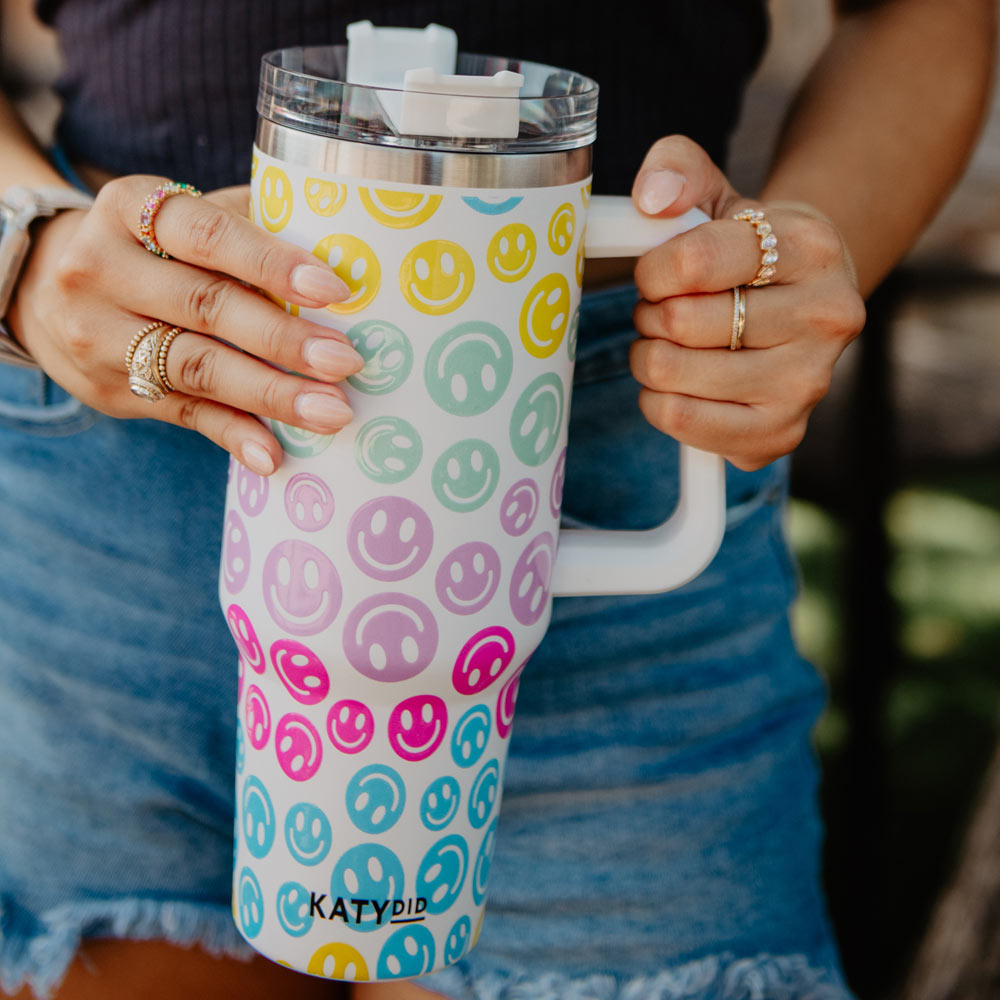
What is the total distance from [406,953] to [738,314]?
414mm

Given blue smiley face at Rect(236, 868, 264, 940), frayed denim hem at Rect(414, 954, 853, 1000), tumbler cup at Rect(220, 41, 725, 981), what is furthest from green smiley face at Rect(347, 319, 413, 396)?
frayed denim hem at Rect(414, 954, 853, 1000)

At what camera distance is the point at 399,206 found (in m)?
0.51

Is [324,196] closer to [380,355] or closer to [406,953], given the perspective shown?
[380,355]

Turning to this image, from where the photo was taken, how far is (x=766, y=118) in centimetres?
159

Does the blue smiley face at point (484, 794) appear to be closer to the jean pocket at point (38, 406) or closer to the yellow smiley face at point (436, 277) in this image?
the yellow smiley face at point (436, 277)

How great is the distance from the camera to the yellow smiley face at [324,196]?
0.52m

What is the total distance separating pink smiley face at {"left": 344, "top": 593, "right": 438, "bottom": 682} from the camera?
1.85ft

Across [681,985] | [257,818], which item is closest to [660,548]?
[257,818]

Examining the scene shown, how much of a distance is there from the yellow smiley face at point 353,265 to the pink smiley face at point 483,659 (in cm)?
18

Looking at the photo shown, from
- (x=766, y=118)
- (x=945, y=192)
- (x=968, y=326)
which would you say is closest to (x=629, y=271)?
(x=945, y=192)

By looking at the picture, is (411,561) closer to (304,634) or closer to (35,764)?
(304,634)

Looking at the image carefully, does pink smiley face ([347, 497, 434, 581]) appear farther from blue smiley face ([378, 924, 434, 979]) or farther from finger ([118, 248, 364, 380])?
blue smiley face ([378, 924, 434, 979])

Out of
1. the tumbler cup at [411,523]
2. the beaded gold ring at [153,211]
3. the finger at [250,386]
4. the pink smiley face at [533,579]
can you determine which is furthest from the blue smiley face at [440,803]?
the beaded gold ring at [153,211]

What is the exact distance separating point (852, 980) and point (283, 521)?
1.51 metres
